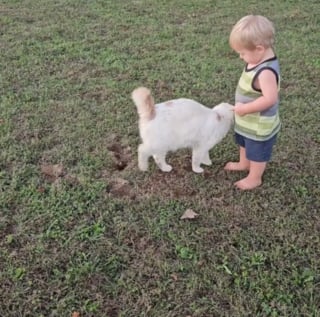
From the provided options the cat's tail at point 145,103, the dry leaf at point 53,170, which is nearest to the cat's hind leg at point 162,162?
the cat's tail at point 145,103

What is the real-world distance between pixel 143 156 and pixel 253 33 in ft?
3.59

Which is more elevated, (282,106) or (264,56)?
(264,56)

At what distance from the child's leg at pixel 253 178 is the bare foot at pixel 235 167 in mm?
155

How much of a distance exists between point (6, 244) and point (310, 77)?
11.3 ft

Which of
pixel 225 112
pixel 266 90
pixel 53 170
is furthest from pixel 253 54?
pixel 53 170

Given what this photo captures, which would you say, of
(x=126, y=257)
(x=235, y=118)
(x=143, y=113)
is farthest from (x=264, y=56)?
(x=126, y=257)

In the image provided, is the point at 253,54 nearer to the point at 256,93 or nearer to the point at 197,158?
the point at 256,93

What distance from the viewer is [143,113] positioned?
3064 millimetres

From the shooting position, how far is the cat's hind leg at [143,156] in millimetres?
3268

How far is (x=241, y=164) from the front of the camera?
353cm

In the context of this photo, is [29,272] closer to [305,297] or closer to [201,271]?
[201,271]

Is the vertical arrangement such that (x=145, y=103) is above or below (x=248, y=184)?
above

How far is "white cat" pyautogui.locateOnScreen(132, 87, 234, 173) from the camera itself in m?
3.07

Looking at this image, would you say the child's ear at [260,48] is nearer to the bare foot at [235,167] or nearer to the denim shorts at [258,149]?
the denim shorts at [258,149]
